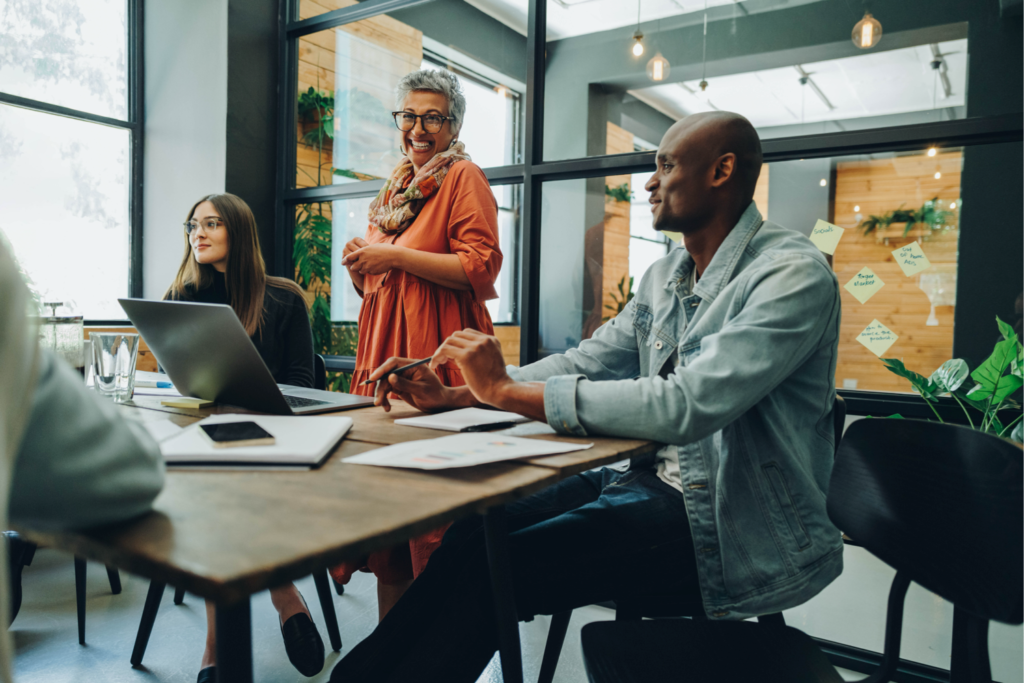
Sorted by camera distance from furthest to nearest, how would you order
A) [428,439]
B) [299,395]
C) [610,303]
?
1. [610,303]
2. [299,395]
3. [428,439]

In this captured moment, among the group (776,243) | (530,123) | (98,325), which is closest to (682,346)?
(776,243)

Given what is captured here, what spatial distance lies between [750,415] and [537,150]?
1960mm

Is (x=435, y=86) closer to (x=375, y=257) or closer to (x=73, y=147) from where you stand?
(x=375, y=257)

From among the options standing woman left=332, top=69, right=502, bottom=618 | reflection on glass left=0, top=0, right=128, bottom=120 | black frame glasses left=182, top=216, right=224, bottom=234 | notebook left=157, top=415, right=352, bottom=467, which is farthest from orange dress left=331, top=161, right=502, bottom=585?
reflection on glass left=0, top=0, right=128, bottom=120

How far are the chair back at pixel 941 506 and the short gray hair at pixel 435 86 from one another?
4.77 feet

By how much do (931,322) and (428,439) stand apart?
1894 millimetres

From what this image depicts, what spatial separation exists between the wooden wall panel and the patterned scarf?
132 cm

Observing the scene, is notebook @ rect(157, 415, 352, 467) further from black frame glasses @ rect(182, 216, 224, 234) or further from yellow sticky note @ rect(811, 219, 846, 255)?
yellow sticky note @ rect(811, 219, 846, 255)

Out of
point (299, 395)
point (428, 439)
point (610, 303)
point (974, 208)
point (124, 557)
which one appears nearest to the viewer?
point (124, 557)

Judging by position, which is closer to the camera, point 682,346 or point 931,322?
point 682,346

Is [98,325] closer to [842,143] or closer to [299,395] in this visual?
[299,395]

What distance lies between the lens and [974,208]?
6.78 feet

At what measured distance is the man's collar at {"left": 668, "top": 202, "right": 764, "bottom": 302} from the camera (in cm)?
122

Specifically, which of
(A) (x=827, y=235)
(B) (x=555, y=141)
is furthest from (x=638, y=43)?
(A) (x=827, y=235)
